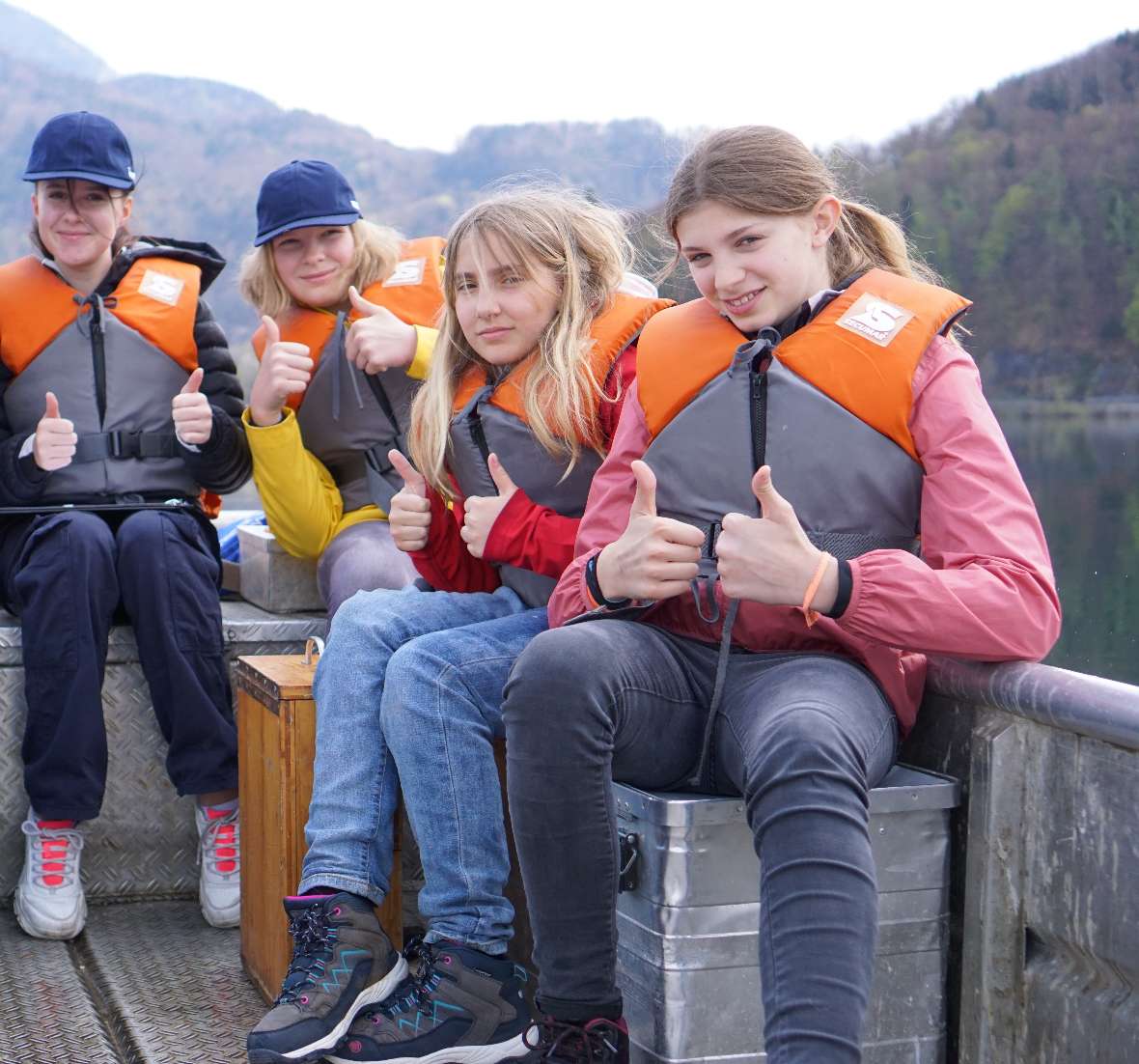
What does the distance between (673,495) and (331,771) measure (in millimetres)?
706

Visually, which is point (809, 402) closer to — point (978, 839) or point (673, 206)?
point (673, 206)

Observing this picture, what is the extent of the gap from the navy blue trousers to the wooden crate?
1.00 feet

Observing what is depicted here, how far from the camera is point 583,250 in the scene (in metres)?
2.69

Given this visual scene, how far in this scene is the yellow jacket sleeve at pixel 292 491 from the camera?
3.14 meters

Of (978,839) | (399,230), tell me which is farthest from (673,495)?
(399,230)

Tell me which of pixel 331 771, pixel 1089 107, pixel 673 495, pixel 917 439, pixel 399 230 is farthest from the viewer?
pixel 1089 107

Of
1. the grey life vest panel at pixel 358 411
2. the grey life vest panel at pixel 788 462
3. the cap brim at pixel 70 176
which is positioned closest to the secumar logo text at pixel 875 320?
the grey life vest panel at pixel 788 462

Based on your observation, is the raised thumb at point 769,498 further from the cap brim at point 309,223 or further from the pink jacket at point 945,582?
the cap brim at point 309,223

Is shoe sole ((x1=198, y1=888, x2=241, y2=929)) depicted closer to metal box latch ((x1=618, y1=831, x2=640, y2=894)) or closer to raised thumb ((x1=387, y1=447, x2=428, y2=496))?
raised thumb ((x1=387, y1=447, x2=428, y2=496))

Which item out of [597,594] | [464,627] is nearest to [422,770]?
[464,627]

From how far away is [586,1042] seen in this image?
6.02ft

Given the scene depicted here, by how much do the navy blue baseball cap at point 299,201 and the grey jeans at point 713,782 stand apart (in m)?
1.64

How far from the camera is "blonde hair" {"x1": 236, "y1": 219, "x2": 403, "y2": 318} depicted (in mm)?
3436

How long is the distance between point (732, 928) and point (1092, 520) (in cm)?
194
